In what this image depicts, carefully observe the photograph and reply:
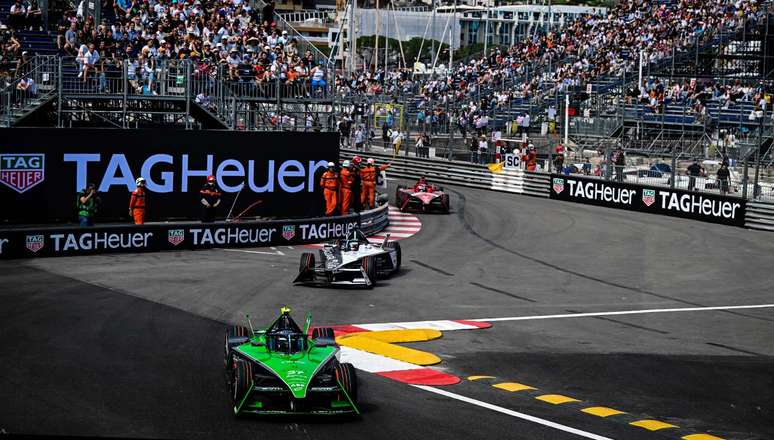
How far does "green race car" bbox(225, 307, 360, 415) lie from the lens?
1270cm

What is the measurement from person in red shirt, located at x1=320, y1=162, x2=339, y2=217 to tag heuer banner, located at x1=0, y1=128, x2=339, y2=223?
78cm

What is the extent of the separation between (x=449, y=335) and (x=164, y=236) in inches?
434

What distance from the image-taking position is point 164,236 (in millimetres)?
27453

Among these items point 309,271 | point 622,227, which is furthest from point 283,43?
point 309,271

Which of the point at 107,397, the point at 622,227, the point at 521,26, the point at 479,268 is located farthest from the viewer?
the point at 521,26

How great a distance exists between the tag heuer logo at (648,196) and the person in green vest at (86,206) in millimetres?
21034

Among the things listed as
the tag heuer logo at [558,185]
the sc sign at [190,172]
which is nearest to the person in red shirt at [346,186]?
the sc sign at [190,172]

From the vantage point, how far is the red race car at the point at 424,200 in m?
38.4

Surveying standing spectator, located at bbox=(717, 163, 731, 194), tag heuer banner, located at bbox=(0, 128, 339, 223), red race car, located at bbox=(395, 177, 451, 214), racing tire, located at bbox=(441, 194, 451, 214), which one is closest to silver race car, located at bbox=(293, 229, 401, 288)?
tag heuer banner, located at bbox=(0, 128, 339, 223)

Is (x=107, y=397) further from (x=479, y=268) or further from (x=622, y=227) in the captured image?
(x=622, y=227)

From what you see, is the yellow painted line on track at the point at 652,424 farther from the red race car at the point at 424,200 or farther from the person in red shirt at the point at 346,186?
the red race car at the point at 424,200

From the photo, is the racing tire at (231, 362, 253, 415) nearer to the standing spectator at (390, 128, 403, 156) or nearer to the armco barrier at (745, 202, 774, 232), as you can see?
the armco barrier at (745, 202, 774, 232)

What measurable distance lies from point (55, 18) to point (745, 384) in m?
27.1

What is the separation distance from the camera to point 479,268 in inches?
1073
